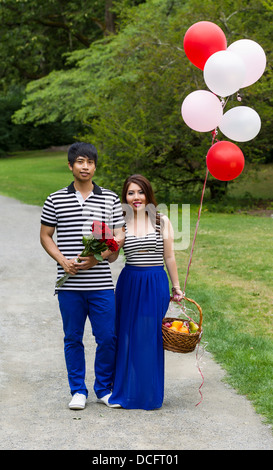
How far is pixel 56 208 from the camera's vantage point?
4383mm

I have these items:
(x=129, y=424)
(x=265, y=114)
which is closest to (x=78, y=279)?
(x=129, y=424)

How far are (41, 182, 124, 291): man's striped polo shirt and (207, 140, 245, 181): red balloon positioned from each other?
3.50 ft

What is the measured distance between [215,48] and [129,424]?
2.98 meters

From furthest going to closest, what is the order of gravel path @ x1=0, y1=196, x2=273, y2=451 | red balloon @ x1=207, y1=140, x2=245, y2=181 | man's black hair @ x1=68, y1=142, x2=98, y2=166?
red balloon @ x1=207, y1=140, x2=245, y2=181, man's black hair @ x1=68, y1=142, x2=98, y2=166, gravel path @ x1=0, y1=196, x2=273, y2=451

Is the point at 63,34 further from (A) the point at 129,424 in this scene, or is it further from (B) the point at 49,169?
(A) the point at 129,424

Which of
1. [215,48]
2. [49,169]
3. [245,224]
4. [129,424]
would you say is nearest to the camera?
[129,424]

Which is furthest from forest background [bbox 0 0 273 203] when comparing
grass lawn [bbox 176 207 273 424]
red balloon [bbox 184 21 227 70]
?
red balloon [bbox 184 21 227 70]

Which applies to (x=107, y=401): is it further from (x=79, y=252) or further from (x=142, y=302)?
(x=79, y=252)

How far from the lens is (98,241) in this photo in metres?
4.16

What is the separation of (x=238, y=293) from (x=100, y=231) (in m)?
4.41

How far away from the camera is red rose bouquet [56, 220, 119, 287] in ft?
13.6

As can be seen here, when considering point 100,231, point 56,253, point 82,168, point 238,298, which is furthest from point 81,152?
point 238,298

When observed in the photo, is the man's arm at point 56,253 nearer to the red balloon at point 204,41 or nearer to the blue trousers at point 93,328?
the blue trousers at point 93,328

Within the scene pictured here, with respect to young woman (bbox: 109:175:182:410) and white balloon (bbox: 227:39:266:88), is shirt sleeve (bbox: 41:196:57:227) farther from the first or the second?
white balloon (bbox: 227:39:266:88)
